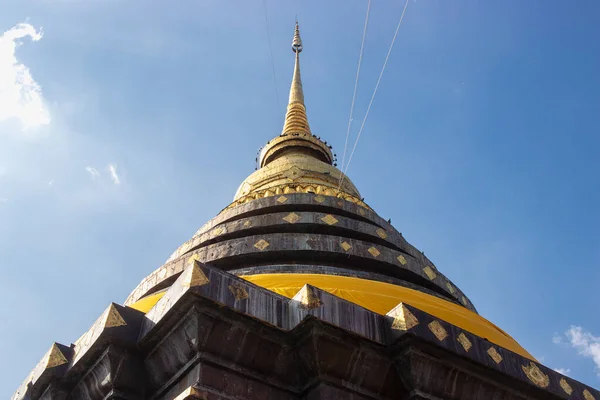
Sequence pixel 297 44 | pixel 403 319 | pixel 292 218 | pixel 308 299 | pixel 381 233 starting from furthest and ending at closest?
pixel 297 44 → pixel 381 233 → pixel 292 218 → pixel 403 319 → pixel 308 299

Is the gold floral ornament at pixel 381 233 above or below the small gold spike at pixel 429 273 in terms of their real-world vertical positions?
above

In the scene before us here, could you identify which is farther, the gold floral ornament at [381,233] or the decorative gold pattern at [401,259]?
the gold floral ornament at [381,233]

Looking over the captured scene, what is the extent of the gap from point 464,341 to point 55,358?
4.27 metres

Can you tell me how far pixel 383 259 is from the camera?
42.6 feet

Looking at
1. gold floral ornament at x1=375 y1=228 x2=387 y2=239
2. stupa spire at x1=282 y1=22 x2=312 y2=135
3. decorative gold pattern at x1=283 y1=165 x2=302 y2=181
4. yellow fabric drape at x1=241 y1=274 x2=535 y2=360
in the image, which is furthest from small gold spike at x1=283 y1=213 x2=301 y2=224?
stupa spire at x1=282 y1=22 x2=312 y2=135

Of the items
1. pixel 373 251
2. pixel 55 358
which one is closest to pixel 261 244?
pixel 373 251

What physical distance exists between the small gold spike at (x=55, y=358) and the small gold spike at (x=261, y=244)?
536 cm

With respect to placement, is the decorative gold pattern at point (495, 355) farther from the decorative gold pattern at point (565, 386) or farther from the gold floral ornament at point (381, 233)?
the gold floral ornament at point (381, 233)

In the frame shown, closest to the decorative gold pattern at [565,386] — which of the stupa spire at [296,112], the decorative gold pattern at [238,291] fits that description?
the decorative gold pattern at [238,291]

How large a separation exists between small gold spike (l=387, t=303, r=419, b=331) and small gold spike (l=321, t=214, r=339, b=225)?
255 inches

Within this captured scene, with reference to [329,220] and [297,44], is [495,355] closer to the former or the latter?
[329,220]

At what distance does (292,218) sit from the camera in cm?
1371

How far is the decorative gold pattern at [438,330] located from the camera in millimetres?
7258

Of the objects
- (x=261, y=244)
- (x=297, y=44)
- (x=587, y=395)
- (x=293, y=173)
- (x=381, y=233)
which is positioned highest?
(x=297, y=44)
